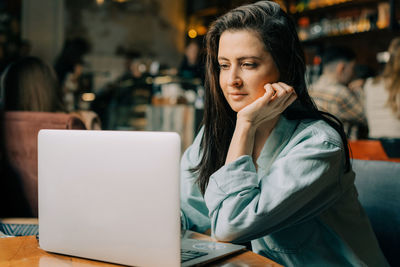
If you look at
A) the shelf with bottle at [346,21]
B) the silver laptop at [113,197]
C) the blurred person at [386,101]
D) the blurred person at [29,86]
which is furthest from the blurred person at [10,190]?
the shelf with bottle at [346,21]

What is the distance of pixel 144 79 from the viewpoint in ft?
15.9

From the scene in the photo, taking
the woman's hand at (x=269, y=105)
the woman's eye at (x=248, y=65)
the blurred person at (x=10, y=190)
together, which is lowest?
the blurred person at (x=10, y=190)

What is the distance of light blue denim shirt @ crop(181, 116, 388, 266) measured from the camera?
961mm

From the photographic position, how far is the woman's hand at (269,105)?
1094 millimetres

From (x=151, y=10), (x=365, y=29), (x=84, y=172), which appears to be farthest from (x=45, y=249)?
(x=151, y=10)

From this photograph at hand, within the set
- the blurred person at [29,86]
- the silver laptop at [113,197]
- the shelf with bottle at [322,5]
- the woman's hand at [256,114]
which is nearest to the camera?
the silver laptop at [113,197]

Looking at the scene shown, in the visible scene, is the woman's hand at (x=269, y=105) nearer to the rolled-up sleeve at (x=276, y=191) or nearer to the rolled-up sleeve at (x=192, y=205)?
the rolled-up sleeve at (x=276, y=191)

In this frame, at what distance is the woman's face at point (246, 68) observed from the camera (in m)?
1.14

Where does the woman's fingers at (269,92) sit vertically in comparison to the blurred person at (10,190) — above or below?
above

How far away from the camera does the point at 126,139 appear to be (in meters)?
0.77

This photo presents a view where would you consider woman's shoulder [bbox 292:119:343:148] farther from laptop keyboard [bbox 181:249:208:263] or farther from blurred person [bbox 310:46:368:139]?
blurred person [bbox 310:46:368:139]

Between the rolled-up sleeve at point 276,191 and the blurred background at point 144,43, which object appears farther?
the blurred background at point 144,43

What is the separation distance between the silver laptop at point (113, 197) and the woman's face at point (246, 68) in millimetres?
445

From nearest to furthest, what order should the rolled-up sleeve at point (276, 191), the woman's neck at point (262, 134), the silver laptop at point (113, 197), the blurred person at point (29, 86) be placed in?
the silver laptop at point (113, 197) < the rolled-up sleeve at point (276, 191) < the woman's neck at point (262, 134) < the blurred person at point (29, 86)
